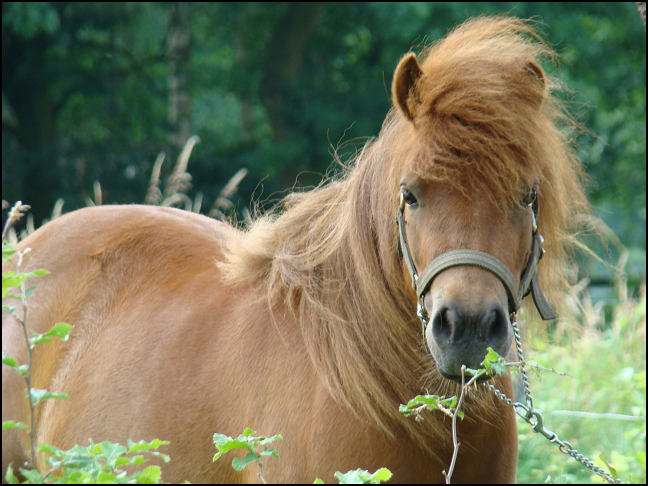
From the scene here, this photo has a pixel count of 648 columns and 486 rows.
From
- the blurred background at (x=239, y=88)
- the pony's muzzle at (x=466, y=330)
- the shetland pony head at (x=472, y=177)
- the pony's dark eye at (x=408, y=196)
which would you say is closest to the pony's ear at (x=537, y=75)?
the shetland pony head at (x=472, y=177)

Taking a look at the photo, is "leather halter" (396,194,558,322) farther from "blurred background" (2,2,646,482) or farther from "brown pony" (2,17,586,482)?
"blurred background" (2,2,646,482)

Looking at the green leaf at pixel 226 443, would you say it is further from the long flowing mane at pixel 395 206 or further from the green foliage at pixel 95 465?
the long flowing mane at pixel 395 206

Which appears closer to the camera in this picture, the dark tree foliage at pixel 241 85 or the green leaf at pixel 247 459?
the green leaf at pixel 247 459

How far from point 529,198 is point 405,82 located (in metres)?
0.53

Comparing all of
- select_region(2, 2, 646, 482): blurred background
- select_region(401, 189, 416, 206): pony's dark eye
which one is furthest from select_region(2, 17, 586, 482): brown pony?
select_region(2, 2, 646, 482): blurred background

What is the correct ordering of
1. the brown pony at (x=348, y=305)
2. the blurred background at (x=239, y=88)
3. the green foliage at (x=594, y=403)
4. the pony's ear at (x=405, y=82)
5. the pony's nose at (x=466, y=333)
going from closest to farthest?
the pony's nose at (x=466, y=333), the brown pony at (x=348, y=305), the pony's ear at (x=405, y=82), the green foliage at (x=594, y=403), the blurred background at (x=239, y=88)

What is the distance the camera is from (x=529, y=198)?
179 centimetres

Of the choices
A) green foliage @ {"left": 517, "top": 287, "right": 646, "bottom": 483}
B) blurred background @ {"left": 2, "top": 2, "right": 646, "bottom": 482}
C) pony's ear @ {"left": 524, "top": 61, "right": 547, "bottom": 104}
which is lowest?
green foliage @ {"left": 517, "top": 287, "right": 646, "bottom": 483}

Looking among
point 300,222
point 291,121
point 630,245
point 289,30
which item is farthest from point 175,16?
point 630,245

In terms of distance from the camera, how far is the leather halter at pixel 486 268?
164 cm

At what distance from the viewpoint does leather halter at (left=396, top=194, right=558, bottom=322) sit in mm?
1642

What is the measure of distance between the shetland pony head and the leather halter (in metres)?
0.02

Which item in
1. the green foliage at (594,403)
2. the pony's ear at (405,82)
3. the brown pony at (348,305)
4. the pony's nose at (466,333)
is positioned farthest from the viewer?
the green foliage at (594,403)

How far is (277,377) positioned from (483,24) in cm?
147
